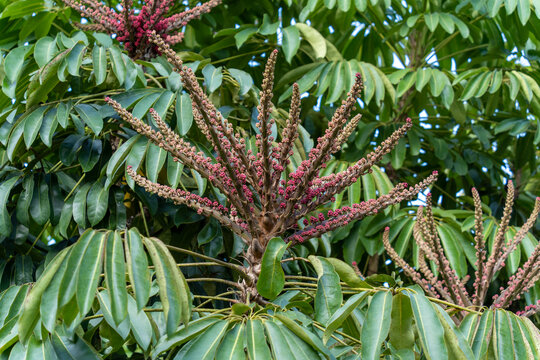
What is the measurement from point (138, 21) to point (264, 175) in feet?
4.48

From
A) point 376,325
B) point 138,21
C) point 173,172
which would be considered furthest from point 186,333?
point 138,21

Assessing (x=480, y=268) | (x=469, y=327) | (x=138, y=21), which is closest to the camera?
(x=469, y=327)

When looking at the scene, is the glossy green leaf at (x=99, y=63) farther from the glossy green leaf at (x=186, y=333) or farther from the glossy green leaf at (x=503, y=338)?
the glossy green leaf at (x=503, y=338)

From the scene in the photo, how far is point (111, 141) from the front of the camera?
3.11m

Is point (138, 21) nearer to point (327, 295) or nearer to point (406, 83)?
point (406, 83)

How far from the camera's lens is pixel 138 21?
301 centimetres

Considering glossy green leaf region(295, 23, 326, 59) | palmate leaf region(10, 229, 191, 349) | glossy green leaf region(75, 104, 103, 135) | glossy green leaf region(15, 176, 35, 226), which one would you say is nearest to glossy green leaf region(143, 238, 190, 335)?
palmate leaf region(10, 229, 191, 349)

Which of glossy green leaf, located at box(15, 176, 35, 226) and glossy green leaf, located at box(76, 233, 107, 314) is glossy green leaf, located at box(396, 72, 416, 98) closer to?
glossy green leaf, located at box(15, 176, 35, 226)

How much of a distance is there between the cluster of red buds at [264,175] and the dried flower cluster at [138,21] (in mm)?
1102

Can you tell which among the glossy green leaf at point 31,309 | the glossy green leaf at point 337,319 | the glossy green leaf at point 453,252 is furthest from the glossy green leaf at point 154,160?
the glossy green leaf at point 453,252

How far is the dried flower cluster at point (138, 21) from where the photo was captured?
297 cm

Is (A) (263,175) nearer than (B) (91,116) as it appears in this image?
Yes

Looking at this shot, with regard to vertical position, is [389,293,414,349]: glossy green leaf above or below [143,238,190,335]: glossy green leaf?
below

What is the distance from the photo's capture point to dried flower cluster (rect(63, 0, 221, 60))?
2973mm
